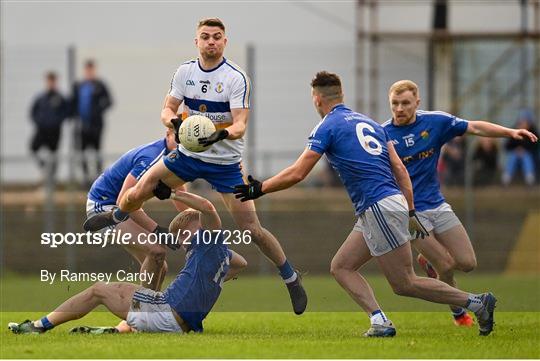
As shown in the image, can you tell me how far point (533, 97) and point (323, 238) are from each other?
4.81 m

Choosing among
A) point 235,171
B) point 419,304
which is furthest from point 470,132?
point 419,304

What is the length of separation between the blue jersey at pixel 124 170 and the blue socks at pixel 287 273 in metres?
1.53

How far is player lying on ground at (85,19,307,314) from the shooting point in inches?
531

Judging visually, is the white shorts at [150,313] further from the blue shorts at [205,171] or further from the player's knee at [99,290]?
the blue shorts at [205,171]

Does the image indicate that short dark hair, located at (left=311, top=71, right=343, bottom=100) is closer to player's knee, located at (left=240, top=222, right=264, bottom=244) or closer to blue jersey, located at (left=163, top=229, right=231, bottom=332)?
blue jersey, located at (left=163, top=229, right=231, bottom=332)

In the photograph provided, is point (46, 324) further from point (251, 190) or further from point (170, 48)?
point (170, 48)

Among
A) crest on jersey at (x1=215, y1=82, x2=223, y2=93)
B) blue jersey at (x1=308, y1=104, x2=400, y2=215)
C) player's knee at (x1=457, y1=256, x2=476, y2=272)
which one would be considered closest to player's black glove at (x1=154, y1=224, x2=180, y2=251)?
crest on jersey at (x1=215, y1=82, x2=223, y2=93)

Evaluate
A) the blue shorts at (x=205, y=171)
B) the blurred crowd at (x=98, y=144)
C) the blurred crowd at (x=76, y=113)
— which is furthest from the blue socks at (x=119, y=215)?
the blurred crowd at (x=76, y=113)

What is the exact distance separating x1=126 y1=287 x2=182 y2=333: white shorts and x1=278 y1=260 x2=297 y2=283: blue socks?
1.57 m

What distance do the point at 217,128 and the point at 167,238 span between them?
107cm

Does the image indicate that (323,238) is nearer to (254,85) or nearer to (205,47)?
(254,85)

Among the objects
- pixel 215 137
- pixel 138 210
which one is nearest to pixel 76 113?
pixel 138 210

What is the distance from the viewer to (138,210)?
14008 millimetres

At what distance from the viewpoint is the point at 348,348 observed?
11617 millimetres
